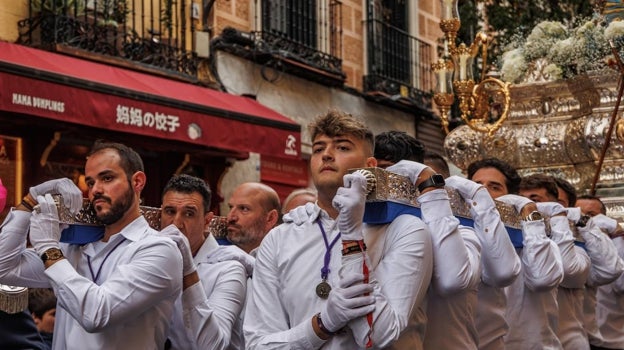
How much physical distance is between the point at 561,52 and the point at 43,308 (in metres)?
4.09

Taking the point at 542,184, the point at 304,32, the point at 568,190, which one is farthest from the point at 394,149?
the point at 304,32

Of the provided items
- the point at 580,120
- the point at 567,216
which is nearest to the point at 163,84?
the point at 580,120

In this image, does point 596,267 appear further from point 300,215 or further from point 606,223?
point 300,215

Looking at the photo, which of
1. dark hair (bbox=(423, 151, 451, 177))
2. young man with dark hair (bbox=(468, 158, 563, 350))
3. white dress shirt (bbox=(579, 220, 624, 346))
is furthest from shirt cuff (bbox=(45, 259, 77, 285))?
white dress shirt (bbox=(579, 220, 624, 346))

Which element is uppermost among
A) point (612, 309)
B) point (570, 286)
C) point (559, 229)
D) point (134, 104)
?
point (134, 104)

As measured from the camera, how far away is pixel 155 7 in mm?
14617

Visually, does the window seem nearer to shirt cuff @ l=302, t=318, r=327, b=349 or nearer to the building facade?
the building facade

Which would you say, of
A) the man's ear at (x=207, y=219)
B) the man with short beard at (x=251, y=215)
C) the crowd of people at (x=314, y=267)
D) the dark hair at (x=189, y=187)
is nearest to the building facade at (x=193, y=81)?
the man with short beard at (x=251, y=215)

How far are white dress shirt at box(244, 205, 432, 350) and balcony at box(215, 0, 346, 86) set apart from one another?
1068cm

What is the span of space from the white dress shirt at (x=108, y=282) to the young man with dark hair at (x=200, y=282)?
6.1 inches

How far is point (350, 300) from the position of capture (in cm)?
452

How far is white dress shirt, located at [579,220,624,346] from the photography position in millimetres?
7852

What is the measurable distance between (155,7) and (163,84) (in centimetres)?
143

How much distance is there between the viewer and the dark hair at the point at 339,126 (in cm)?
501
